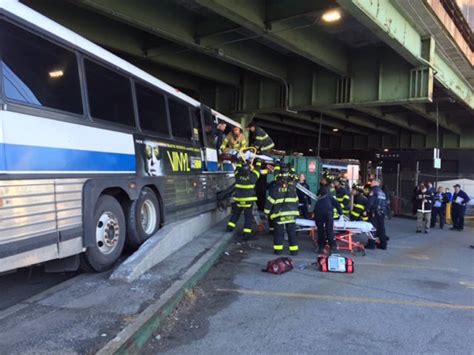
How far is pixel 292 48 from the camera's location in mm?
11461

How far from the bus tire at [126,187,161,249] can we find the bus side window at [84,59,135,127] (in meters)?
1.18

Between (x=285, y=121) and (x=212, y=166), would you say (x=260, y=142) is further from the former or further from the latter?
(x=285, y=121)

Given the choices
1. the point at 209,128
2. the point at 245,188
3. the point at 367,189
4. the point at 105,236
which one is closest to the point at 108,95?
the point at 105,236

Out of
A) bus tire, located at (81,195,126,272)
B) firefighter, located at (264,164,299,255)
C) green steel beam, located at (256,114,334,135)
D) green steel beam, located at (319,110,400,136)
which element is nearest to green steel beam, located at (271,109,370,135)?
green steel beam, located at (256,114,334,135)

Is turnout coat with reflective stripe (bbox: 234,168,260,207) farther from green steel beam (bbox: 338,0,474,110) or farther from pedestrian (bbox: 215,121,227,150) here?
green steel beam (bbox: 338,0,474,110)

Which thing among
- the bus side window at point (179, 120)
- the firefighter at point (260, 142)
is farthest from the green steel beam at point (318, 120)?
the bus side window at point (179, 120)

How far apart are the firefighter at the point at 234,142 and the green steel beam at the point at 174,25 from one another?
215cm

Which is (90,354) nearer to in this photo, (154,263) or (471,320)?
(154,263)

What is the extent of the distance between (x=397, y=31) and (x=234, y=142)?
4703 millimetres

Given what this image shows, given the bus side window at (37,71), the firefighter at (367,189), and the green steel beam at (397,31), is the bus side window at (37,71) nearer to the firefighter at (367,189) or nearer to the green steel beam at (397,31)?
the green steel beam at (397,31)

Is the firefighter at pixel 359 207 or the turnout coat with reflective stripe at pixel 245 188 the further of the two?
the firefighter at pixel 359 207

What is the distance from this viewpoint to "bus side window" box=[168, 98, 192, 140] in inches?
345

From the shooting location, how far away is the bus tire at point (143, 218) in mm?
6828

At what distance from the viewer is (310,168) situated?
19750 mm
